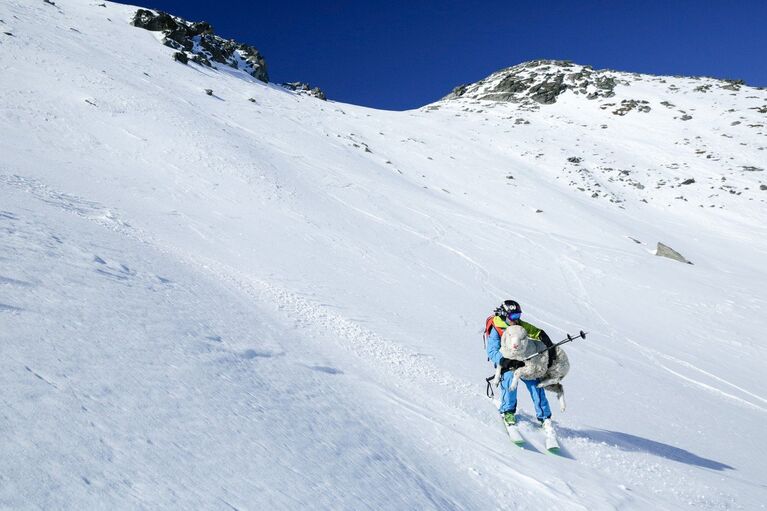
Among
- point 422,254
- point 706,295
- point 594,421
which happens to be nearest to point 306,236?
point 422,254

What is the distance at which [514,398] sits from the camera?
217 inches

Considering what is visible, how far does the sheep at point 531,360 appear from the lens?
541 centimetres

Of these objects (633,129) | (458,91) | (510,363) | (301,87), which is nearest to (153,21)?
(301,87)

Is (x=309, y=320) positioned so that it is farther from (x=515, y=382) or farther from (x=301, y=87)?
(x=301, y=87)

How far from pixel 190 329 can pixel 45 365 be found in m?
1.89

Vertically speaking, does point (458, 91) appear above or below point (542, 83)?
below

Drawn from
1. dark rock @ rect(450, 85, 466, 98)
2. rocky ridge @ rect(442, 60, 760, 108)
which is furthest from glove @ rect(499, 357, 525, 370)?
dark rock @ rect(450, 85, 466, 98)

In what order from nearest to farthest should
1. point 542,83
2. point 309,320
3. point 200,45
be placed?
1. point 309,320
2. point 200,45
3. point 542,83

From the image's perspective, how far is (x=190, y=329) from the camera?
192 inches

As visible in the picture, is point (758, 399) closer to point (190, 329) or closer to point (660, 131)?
point (190, 329)

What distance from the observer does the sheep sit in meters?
5.41

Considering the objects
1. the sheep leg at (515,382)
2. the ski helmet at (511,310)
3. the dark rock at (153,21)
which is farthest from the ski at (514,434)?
the dark rock at (153,21)

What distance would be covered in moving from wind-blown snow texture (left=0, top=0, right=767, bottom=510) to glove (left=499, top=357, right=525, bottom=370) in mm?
722

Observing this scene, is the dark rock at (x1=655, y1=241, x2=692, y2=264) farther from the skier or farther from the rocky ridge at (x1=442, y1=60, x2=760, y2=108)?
the rocky ridge at (x1=442, y1=60, x2=760, y2=108)
